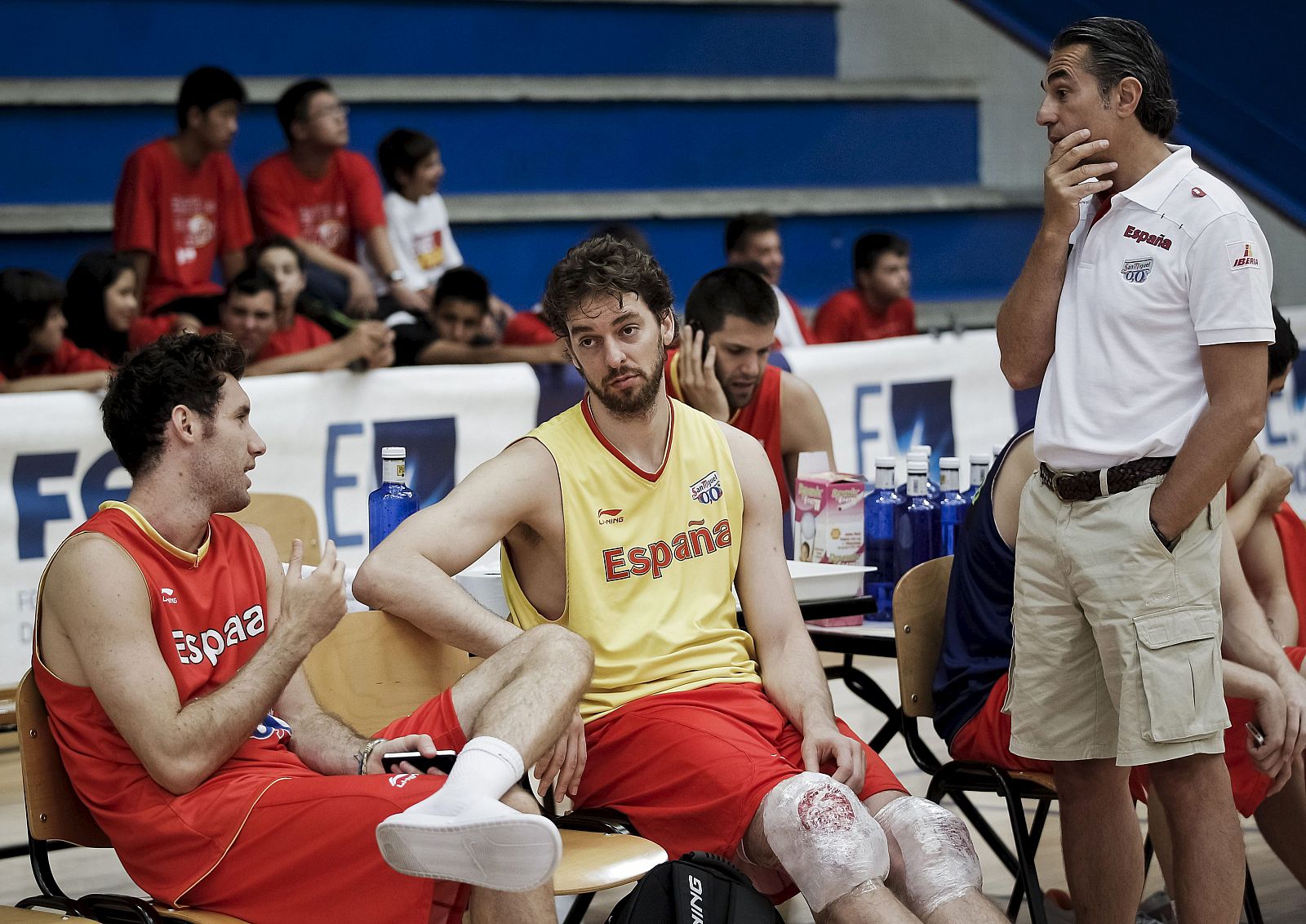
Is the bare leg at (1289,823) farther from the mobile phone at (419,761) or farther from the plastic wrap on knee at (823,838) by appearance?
the mobile phone at (419,761)

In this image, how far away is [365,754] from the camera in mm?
2570

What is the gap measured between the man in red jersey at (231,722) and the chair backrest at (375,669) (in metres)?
0.16

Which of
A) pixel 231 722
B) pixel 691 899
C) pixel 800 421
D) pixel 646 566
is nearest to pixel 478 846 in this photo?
pixel 691 899

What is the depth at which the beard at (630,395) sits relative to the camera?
9.41 feet

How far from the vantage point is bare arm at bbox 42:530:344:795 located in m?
2.33

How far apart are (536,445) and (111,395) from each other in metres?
0.73

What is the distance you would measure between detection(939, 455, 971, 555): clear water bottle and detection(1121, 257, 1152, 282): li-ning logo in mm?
1041

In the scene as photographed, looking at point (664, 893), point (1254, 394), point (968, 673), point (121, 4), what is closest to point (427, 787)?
point (664, 893)

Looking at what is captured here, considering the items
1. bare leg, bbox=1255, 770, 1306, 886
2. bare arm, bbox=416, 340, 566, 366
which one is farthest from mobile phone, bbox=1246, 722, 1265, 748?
bare arm, bbox=416, 340, 566, 366

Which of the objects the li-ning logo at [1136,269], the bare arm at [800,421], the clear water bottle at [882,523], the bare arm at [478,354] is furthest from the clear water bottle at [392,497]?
the bare arm at [478,354]

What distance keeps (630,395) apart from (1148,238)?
36.0 inches

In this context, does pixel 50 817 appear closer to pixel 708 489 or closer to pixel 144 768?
pixel 144 768

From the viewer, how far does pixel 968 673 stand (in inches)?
123

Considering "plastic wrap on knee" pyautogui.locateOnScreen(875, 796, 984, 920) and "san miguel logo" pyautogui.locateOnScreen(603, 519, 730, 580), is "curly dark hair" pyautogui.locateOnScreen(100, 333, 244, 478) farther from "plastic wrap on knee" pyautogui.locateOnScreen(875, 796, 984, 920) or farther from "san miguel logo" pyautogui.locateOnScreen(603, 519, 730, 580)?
"plastic wrap on knee" pyautogui.locateOnScreen(875, 796, 984, 920)
